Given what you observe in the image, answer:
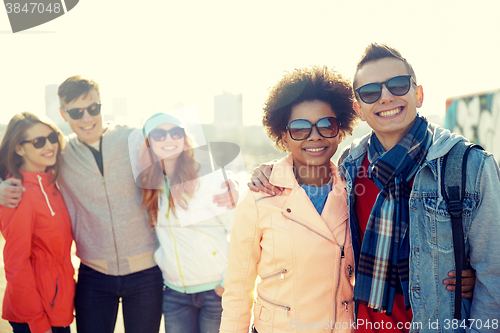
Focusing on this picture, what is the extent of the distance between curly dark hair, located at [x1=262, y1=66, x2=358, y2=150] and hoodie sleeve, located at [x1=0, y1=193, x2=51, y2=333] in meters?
1.98

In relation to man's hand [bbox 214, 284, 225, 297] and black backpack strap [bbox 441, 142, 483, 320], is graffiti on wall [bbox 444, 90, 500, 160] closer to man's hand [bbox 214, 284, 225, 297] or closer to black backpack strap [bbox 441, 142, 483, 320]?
black backpack strap [bbox 441, 142, 483, 320]

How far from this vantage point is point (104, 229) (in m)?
2.62

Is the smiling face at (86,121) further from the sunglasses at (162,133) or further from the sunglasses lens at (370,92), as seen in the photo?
the sunglasses lens at (370,92)

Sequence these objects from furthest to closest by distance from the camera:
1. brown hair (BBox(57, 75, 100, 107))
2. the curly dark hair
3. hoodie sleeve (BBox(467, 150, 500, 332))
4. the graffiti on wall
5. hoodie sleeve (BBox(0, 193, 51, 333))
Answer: the graffiti on wall
brown hair (BBox(57, 75, 100, 107))
hoodie sleeve (BBox(0, 193, 51, 333))
the curly dark hair
hoodie sleeve (BBox(467, 150, 500, 332))

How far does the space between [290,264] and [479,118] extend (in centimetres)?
523

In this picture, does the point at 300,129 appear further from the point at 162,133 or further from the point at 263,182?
the point at 162,133

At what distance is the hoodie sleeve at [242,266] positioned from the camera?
73.7 inches

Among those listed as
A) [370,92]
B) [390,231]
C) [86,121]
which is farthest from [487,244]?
[86,121]

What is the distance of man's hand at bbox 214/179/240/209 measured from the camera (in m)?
2.62

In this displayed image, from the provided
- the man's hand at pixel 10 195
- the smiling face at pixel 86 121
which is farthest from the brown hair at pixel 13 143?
the smiling face at pixel 86 121

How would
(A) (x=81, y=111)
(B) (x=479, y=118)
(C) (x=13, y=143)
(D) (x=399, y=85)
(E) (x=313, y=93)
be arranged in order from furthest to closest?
(B) (x=479, y=118)
(A) (x=81, y=111)
(C) (x=13, y=143)
(E) (x=313, y=93)
(D) (x=399, y=85)

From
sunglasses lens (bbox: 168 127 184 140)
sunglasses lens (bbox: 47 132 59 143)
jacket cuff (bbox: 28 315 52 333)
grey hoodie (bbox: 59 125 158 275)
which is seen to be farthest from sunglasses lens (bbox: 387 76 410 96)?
jacket cuff (bbox: 28 315 52 333)

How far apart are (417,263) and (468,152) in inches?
22.7

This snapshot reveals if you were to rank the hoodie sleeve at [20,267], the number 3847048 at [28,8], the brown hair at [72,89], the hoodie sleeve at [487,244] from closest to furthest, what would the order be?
the hoodie sleeve at [487,244] → the hoodie sleeve at [20,267] → the brown hair at [72,89] → the number 3847048 at [28,8]
